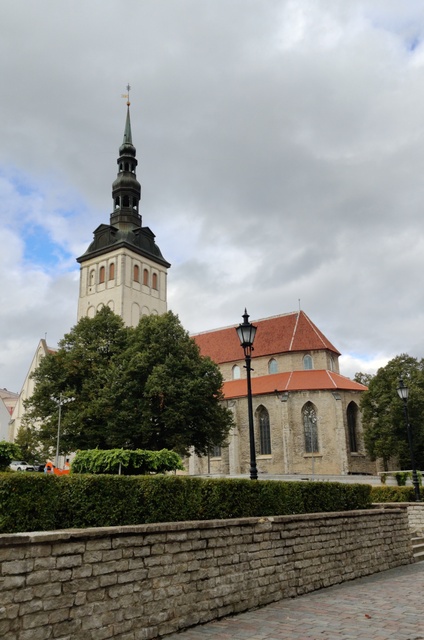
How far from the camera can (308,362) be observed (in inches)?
2021

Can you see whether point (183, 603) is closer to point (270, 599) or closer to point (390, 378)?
point (270, 599)

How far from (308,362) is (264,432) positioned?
26.8 feet

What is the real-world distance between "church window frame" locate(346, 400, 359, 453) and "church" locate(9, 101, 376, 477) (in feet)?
0.29

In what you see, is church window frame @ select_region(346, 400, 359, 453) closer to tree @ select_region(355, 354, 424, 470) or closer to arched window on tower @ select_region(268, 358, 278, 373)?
tree @ select_region(355, 354, 424, 470)

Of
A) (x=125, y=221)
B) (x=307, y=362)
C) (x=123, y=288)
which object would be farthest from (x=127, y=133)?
(x=307, y=362)

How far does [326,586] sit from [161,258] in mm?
55414

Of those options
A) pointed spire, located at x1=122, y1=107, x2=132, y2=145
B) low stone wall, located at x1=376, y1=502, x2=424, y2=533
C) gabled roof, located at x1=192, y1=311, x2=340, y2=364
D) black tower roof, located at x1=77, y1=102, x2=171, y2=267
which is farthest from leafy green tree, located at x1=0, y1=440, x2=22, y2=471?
pointed spire, located at x1=122, y1=107, x2=132, y2=145

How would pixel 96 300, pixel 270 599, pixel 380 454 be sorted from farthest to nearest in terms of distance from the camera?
pixel 96 300 < pixel 380 454 < pixel 270 599

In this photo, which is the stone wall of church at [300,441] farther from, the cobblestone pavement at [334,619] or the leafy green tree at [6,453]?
the cobblestone pavement at [334,619]

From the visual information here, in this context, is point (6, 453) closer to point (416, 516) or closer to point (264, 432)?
point (416, 516)

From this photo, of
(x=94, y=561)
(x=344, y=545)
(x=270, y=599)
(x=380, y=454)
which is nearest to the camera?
(x=94, y=561)

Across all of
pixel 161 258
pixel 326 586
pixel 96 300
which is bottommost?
pixel 326 586

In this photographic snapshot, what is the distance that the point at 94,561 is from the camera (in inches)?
233

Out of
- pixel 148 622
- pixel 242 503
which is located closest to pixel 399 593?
pixel 242 503
